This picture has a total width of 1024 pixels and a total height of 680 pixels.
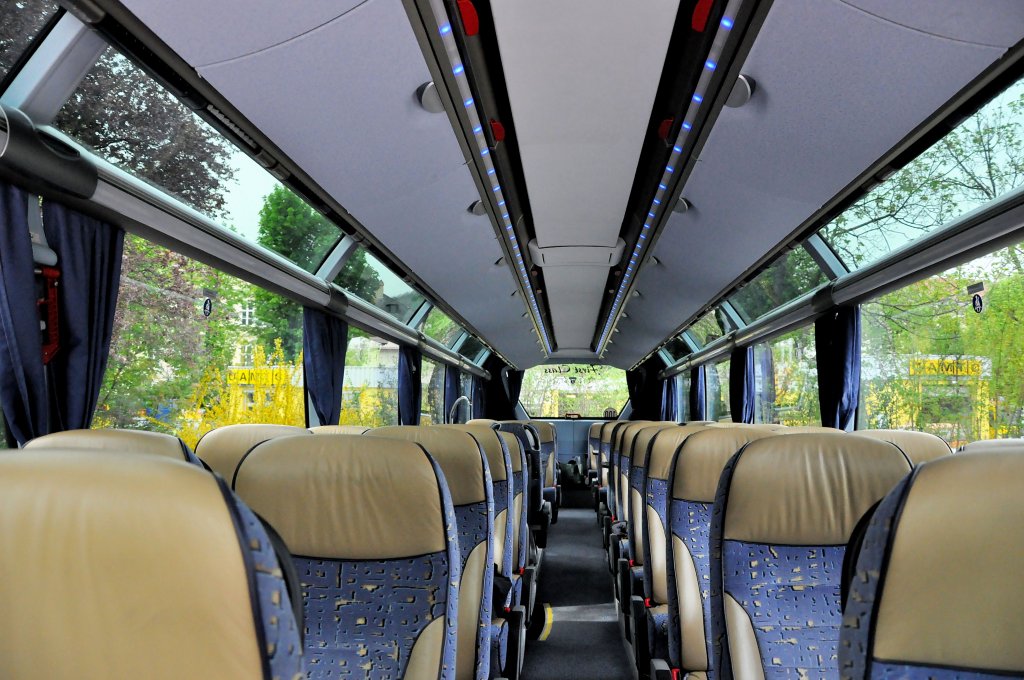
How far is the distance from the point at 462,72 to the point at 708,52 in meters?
1.07

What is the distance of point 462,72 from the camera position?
3.28 metres

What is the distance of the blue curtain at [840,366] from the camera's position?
23.2 ft

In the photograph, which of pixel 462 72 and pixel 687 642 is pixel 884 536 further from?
pixel 462 72

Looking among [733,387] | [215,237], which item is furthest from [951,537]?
[733,387]

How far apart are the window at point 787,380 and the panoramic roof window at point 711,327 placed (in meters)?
0.63

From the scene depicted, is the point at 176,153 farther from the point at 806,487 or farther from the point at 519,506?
the point at 806,487

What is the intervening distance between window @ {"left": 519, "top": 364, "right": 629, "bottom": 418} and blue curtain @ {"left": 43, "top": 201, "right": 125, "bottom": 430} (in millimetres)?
15456

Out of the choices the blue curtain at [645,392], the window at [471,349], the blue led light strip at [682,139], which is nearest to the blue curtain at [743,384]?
the blue led light strip at [682,139]

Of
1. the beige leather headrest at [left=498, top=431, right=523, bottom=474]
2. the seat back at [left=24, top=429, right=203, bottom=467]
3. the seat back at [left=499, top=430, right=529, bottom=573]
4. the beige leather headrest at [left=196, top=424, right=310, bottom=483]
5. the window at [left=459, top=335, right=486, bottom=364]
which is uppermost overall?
the window at [left=459, top=335, right=486, bottom=364]

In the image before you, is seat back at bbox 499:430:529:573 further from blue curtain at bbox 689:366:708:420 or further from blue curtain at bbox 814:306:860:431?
blue curtain at bbox 689:366:708:420

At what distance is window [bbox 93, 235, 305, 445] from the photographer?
14.6 feet

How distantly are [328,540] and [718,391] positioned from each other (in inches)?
521

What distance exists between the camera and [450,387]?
15867mm

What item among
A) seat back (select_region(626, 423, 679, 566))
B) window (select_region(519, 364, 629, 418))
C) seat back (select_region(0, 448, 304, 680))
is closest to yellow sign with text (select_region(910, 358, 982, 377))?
seat back (select_region(626, 423, 679, 566))
